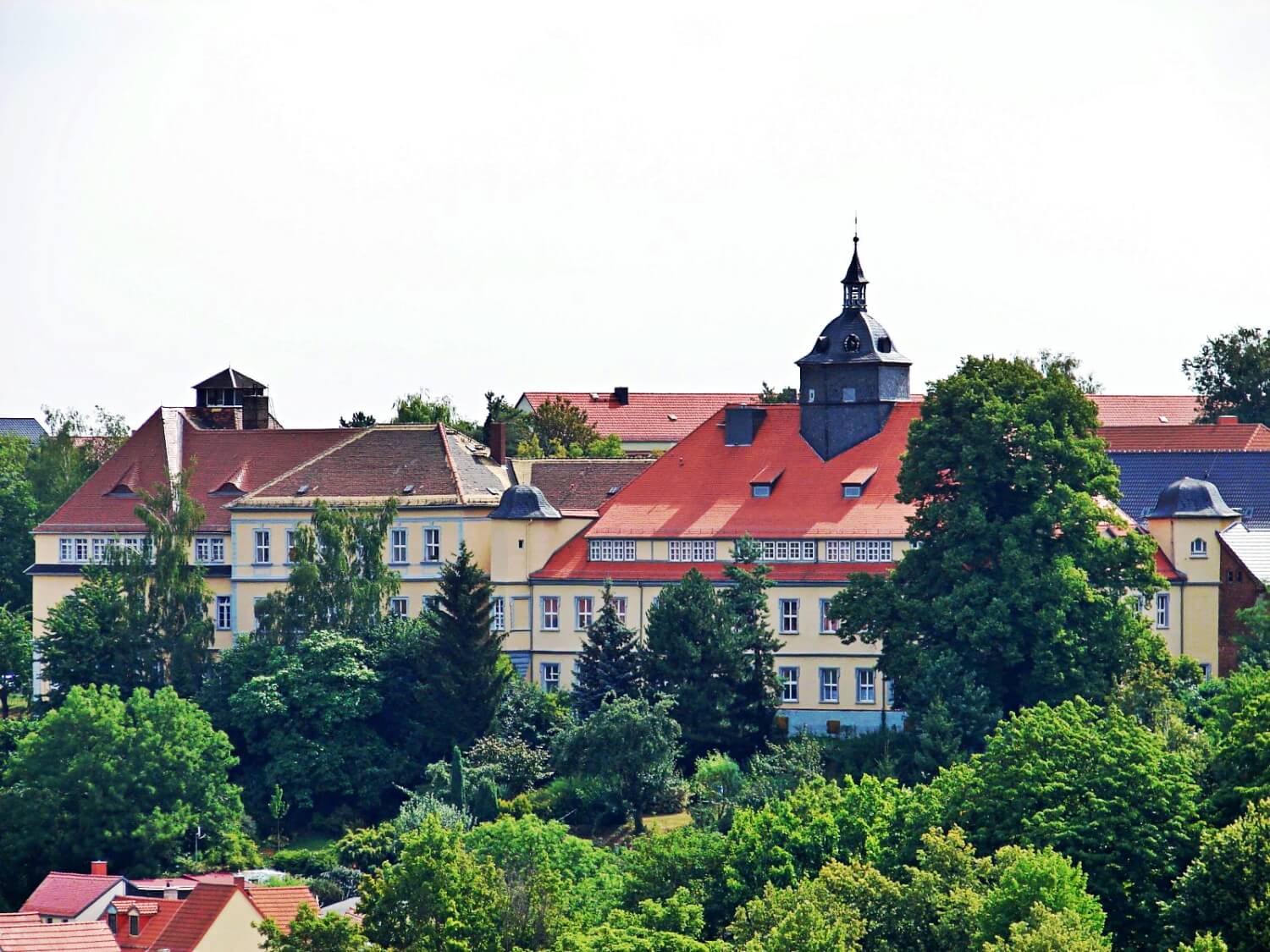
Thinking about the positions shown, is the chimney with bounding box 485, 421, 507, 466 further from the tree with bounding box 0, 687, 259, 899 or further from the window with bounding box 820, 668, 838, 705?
the tree with bounding box 0, 687, 259, 899

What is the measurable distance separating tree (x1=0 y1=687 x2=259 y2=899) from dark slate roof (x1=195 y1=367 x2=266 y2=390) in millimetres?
22553

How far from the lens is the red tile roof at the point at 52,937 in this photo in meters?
79.9

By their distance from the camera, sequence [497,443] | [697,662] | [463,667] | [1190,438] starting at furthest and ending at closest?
[1190,438], [497,443], [463,667], [697,662]

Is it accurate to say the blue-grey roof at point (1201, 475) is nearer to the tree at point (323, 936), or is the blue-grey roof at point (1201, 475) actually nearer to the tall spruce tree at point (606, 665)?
the tall spruce tree at point (606, 665)

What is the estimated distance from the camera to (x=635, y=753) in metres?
91.6

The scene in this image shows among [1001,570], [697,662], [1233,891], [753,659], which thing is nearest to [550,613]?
[753,659]

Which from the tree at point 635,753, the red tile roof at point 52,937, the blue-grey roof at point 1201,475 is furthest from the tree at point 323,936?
the blue-grey roof at point 1201,475

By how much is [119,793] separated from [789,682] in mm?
19177

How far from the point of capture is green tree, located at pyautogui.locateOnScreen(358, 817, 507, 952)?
71.6 meters

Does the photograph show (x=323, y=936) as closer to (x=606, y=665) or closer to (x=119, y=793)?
(x=119, y=793)

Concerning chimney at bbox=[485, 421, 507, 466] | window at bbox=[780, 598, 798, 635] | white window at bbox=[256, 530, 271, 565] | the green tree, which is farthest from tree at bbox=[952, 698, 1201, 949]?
chimney at bbox=[485, 421, 507, 466]

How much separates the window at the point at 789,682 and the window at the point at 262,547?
16863 millimetres

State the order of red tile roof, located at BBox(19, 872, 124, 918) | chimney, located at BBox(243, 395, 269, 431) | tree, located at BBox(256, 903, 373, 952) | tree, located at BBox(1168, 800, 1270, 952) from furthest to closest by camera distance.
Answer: chimney, located at BBox(243, 395, 269, 431) → red tile roof, located at BBox(19, 872, 124, 918) → tree, located at BBox(256, 903, 373, 952) → tree, located at BBox(1168, 800, 1270, 952)

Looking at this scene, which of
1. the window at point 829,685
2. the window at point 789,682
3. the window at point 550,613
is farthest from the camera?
the window at point 550,613
